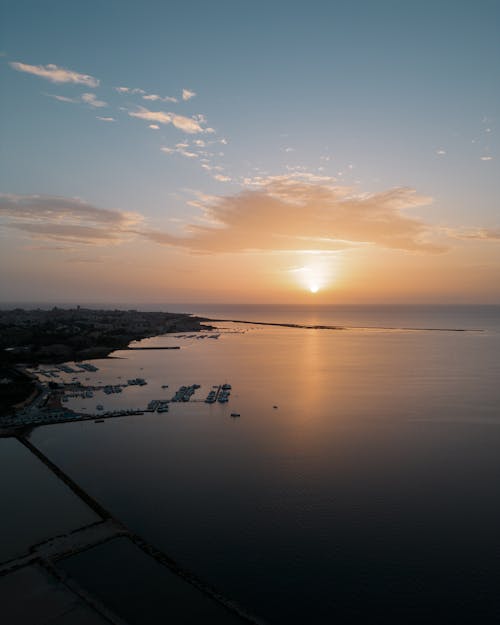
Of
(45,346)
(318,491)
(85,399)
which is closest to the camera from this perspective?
(318,491)

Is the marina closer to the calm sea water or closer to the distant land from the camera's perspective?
the calm sea water

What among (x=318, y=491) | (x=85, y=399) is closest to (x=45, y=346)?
(x=85, y=399)

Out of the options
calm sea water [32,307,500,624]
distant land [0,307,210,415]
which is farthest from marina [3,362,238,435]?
distant land [0,307,210,415]

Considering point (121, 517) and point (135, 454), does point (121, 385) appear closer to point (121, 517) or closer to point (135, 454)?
point (135, 454)

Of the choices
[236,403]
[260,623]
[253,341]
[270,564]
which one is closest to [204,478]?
[270,564]

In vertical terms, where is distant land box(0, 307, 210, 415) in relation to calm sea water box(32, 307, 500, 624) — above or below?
above

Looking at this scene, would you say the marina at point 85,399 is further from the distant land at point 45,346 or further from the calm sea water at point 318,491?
the distant land at point 45,346

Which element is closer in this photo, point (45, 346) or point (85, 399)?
point (85, 399)

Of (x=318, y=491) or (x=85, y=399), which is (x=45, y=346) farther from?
(x=318, y=491)
